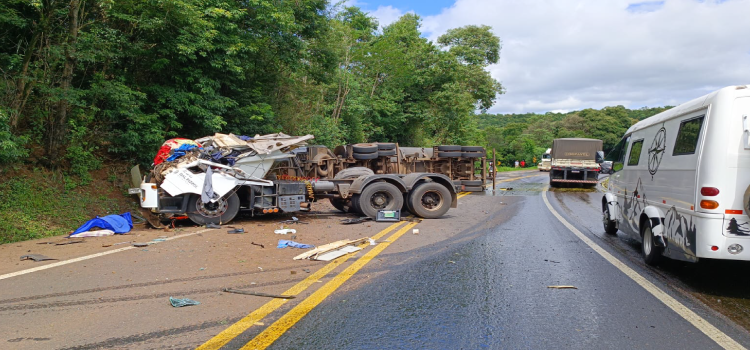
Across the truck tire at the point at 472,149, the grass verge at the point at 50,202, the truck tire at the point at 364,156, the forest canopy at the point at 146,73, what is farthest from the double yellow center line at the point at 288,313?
the truck tire at the point at 472,149

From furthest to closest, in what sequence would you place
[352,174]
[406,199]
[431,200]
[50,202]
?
[352,174]
[431,200]
[406,199]
[50,202]

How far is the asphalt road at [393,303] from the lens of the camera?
152 inches

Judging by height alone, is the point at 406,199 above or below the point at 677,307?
above

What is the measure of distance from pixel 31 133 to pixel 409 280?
1080 cm

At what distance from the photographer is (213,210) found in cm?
1026

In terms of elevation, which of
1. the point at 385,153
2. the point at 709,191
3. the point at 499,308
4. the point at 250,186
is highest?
the point at 385,153

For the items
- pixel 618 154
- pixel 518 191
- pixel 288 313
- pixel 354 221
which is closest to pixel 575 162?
pixel 518 191

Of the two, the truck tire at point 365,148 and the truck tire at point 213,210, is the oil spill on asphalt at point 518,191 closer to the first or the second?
the truck tire at point 365,148

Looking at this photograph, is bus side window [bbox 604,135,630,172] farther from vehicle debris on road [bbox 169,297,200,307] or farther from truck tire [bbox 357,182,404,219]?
vehicle debris on road [bbox 169,297,200,307]

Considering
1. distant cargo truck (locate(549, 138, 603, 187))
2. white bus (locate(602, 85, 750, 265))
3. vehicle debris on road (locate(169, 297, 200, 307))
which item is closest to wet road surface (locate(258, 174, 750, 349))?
white bus (locate(602, 85, 750, 265))

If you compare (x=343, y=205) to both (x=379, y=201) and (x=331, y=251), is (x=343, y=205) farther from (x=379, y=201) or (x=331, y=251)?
(x=331, y=251)

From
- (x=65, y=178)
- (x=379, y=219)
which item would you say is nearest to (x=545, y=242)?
(x=379, y=219)

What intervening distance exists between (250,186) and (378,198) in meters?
3.06

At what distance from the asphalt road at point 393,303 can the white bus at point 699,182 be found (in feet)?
1.75
